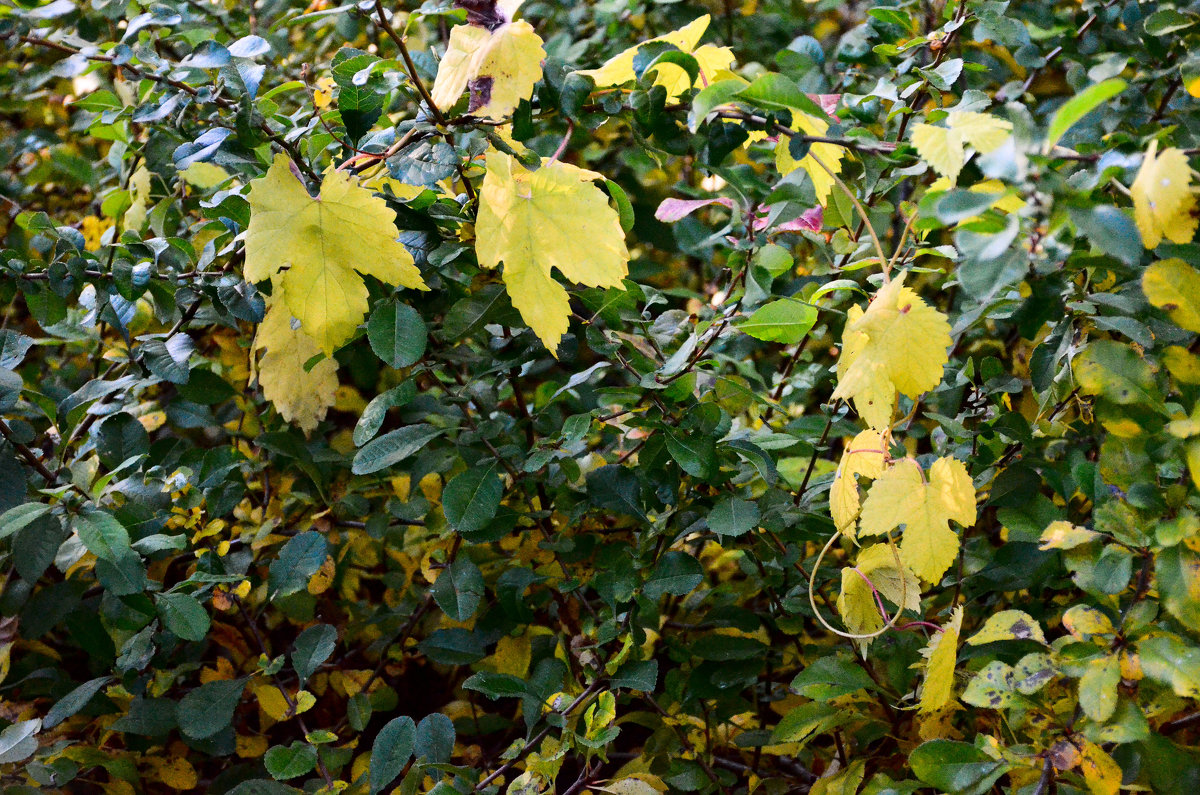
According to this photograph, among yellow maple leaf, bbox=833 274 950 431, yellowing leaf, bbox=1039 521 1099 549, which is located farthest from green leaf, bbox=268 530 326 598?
yellowing leaf, bbox=1039 521 1099 549

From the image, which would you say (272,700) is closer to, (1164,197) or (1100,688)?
(1100,688)

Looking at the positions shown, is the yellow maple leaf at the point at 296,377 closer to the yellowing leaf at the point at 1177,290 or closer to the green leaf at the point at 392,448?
the green leaf at the point at 392,448

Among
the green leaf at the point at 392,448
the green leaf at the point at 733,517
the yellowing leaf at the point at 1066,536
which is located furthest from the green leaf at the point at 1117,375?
the green leaf at the point at 392,448

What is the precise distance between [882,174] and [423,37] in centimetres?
98

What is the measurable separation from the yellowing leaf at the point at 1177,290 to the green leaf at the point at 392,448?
28.2 inches

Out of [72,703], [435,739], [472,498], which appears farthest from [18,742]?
[472,498]

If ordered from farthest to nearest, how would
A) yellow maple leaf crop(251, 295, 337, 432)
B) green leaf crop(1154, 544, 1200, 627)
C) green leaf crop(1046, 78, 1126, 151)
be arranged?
yellow maple leaf crop(251, 295, 337, 432) < green leaf crop(1154, 544, 1200, 627) < green leaf crop(1046, 78, 1126, 151)

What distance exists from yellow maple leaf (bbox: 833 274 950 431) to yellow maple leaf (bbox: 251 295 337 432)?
60 centimetres

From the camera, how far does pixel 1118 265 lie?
2.62 feet

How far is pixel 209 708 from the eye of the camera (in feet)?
3.48

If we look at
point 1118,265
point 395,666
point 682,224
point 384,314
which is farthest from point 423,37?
point 1118,265

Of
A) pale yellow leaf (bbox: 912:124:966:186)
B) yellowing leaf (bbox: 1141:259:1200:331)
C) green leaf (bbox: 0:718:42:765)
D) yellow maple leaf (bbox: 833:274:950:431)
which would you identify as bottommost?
green leaf (bbox: 0:718:42:765)

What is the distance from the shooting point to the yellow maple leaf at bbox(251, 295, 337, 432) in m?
1.03

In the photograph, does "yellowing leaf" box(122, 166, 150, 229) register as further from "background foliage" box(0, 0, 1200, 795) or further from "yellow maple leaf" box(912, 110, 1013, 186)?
"yellow maple leaf" box(912, 110, 1013, 186)
